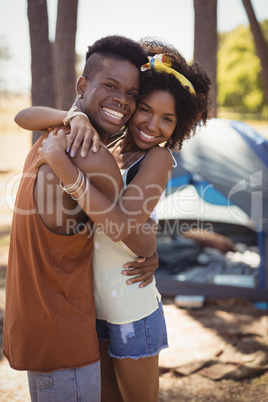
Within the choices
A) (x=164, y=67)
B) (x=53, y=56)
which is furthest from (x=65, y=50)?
(x=164, y=67)

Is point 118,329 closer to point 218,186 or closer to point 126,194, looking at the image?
point 126,194

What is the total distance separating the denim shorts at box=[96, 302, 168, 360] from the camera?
5.61 ft

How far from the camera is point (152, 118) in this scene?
1.91 metres

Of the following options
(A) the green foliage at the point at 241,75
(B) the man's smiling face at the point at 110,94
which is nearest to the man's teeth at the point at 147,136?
(B) the man's smiling face at the point at 110,94

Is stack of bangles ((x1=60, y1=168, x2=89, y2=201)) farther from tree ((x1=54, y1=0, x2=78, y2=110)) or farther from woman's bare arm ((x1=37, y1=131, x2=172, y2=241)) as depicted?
tree ((x1=54, y1=0, x2=78, y2=110))

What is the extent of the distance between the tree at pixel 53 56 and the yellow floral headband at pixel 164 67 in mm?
3042

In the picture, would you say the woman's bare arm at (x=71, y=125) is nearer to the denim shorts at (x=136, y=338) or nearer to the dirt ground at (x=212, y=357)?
the denim shorts at (x=136, y=338)

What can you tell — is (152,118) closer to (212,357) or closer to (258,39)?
(212,357)

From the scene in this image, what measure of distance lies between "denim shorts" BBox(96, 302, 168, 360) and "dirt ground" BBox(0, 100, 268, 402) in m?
1.48

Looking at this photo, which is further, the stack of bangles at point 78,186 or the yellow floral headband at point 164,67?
the yellow floral headband at point 164,67

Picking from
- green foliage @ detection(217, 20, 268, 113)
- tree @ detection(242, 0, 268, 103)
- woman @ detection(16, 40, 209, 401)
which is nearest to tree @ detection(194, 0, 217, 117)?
tree @ detection(242, 0, 268, 103)

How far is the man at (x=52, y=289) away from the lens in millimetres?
1526

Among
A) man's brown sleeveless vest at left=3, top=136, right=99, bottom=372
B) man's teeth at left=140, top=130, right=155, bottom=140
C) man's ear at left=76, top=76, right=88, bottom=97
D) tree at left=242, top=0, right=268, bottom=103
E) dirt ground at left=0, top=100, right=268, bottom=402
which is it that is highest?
tree at left=242, top=0, right=268, bottom=103

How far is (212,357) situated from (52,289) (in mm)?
2384
